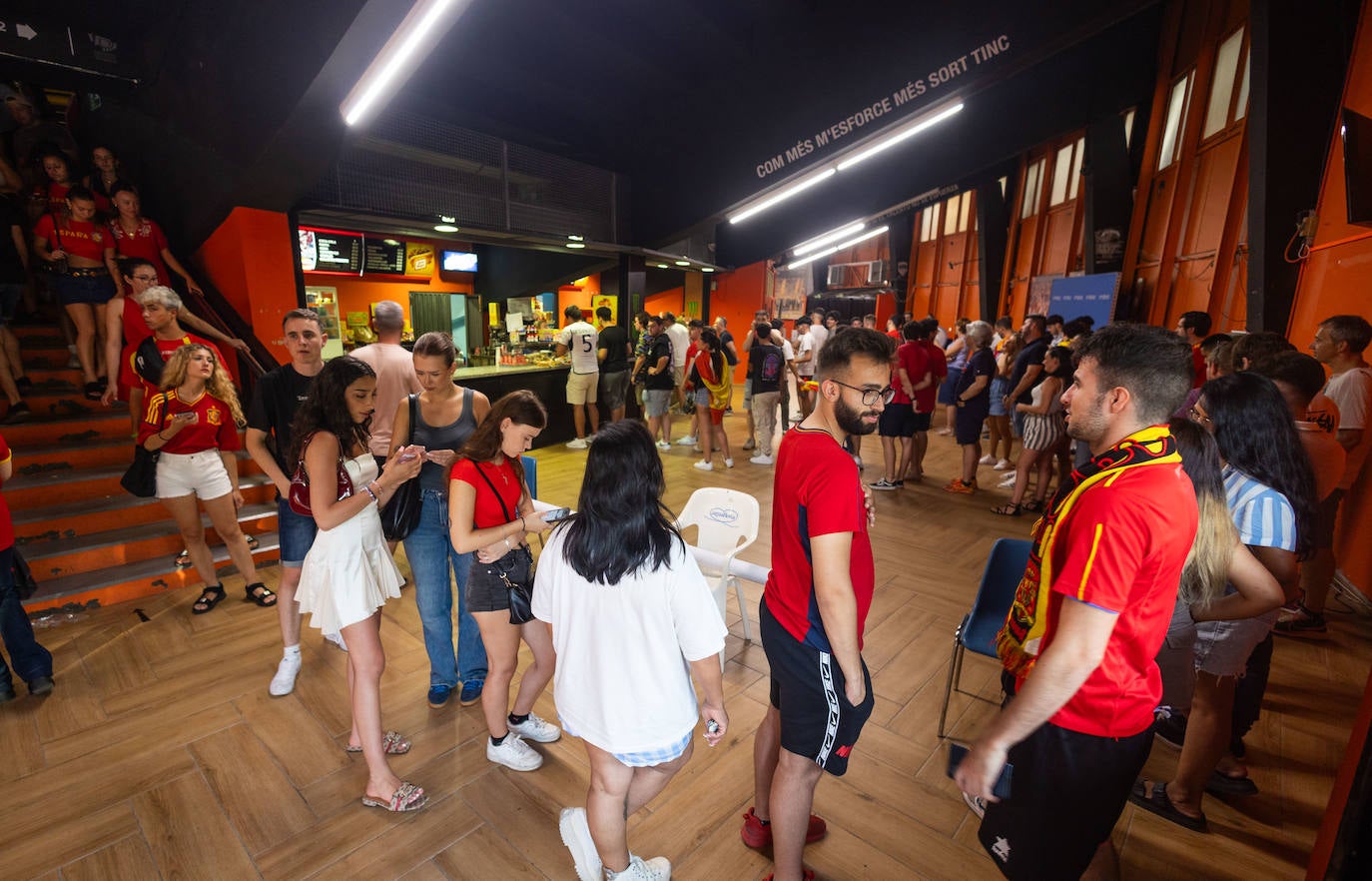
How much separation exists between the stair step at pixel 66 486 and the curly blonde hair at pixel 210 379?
1.38 meters

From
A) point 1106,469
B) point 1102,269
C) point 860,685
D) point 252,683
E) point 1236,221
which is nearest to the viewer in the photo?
point 1106,469

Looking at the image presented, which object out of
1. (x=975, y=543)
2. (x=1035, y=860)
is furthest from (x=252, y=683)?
(x=975, y=543)

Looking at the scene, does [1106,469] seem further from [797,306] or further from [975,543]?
[797,306]

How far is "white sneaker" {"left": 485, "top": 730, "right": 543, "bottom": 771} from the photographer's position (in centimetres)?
219

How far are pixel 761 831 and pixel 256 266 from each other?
5.32 meters

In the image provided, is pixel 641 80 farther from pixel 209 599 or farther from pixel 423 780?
pixel 423 780

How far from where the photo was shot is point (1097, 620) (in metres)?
1.10

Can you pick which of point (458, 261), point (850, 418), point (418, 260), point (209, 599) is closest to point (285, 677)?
point (209, 599)

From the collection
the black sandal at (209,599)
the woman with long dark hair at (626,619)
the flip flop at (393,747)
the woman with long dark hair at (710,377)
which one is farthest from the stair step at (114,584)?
the woman with long dark hair at (710,377)

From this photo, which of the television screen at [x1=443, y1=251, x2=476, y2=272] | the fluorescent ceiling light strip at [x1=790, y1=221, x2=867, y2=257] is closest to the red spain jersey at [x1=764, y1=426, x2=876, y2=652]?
the television screen at [x1=443, y1=251, x2=476, y2=272]

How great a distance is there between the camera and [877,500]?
5.38m

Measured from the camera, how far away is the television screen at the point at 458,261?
356 inches

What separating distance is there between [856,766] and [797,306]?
15.0 metres

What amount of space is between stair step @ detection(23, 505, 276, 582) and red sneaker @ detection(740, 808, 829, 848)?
3995 mm
